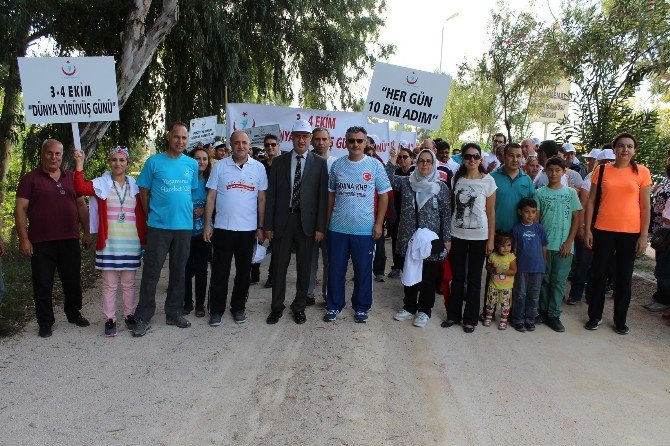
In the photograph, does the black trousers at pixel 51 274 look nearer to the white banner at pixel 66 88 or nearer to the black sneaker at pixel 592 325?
the white banner at pixel 66 88

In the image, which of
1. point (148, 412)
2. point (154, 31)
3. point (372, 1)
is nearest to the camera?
point (148, 412)

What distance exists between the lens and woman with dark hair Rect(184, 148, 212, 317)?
562 centimetres

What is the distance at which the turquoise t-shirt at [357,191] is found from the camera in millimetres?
5246

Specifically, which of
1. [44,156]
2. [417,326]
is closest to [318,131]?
[417,326]

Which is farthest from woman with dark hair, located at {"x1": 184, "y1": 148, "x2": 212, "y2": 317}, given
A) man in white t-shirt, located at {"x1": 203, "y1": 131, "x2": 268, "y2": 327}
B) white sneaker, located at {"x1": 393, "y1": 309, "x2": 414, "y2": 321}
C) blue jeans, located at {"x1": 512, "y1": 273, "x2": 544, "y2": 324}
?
blue jeans, located at {"x1": 512, "y1": 273, "x2": 544, "y2": 324}

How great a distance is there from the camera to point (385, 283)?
7238 mm

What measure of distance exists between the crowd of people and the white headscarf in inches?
0.8

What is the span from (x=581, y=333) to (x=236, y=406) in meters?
3.66

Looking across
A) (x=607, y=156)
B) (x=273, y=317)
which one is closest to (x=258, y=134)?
(x=273, y=317)

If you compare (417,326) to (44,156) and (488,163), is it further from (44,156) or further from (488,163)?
(488,163)

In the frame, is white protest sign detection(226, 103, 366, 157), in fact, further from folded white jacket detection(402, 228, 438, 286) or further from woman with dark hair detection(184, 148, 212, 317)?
folded white jacket detection(402, 228, 438, 286)

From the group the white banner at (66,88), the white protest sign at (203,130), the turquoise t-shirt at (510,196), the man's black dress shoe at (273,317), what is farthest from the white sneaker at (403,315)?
the white protest sign at (203,130)

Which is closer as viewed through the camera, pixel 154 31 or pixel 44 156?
pixel 44 156

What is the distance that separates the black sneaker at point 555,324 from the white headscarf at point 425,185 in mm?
1837
